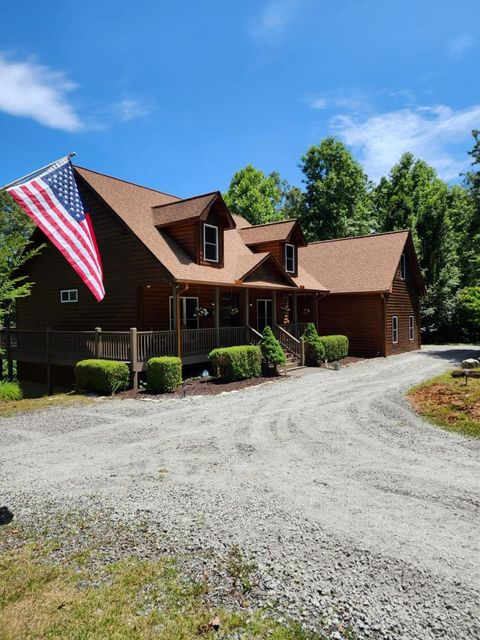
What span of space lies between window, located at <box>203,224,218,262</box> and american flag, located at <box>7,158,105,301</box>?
8.80 meters

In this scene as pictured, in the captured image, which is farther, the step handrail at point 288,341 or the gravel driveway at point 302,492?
the step handrail at point 288,341

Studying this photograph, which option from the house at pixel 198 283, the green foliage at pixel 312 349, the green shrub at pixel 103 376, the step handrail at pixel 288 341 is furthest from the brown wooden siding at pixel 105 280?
the green foliage at pixel 312 349

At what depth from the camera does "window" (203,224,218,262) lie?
1758cm

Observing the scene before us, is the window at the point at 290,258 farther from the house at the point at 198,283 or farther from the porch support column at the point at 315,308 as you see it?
the porch support column at the point at 315,308

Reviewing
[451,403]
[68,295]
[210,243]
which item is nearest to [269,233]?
[210,243]

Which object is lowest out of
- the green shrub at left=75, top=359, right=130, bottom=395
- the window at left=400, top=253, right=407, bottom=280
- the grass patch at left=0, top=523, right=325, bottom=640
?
the grass patch at left=0, top=523, right=325, bottom=640

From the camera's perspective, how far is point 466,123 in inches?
1183

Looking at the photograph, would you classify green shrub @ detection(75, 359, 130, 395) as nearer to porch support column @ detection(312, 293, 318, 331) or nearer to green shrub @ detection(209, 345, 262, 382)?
green shrub @ detection(209, 345, 262, 382)

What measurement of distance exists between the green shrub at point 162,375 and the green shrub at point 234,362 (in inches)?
76.4

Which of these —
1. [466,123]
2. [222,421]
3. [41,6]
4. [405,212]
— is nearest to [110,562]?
[222,421]

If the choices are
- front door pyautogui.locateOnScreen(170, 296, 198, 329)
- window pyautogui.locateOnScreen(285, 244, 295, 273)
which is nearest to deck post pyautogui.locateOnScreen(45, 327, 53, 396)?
front door pyautogui.locateOnScreen(170, 296, 198, 329)

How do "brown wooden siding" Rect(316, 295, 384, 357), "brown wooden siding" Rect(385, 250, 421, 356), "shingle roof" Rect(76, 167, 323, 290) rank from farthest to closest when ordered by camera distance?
"brown wooden siding" Rect(385, 250, 421, 356)
"brown wooden siding" Rect(316, 295, 384, 357)
"shingle roof" Rect(76, 167, 323, 290)

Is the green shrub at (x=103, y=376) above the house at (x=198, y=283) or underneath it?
underneath

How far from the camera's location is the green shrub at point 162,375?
1333cm
